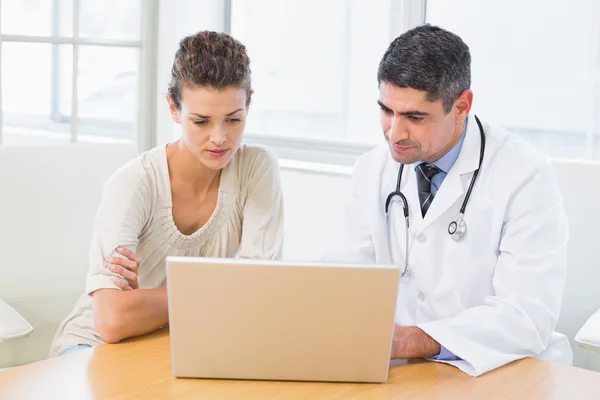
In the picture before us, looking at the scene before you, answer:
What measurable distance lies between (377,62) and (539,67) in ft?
2.11

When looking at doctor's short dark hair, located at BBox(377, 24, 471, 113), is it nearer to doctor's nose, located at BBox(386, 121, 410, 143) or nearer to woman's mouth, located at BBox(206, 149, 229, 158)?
doctor's nose, located at BBox(386, 121, 410, 143)

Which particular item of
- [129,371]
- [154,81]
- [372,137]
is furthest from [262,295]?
[154,81]

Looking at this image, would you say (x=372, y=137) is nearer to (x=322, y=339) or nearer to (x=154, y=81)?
(x=154, y=81)

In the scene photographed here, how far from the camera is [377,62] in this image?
126 inches

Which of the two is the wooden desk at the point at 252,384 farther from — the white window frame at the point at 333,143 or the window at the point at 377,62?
the white window frame at the point at 333,143

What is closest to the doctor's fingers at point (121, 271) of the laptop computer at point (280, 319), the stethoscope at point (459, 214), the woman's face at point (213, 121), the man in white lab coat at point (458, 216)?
the woman's face at point (213, 121)

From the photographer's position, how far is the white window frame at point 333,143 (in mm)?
3033

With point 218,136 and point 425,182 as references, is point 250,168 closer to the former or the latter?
point 218,136

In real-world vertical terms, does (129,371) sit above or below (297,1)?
below

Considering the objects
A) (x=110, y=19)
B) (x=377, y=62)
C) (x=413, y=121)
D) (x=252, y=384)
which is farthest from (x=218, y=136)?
(x=110, y=19)

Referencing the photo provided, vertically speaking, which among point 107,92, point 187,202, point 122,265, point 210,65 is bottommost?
point 122,265

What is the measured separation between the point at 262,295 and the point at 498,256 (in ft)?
2.32

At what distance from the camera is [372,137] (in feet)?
10.7

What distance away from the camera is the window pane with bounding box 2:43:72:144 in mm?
3018
